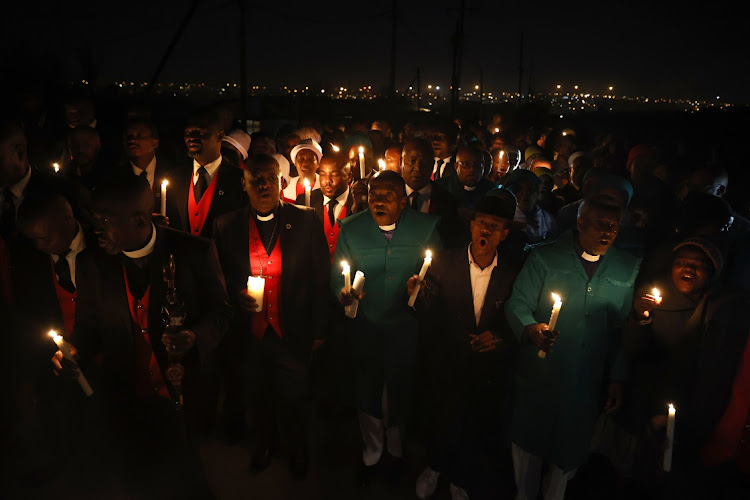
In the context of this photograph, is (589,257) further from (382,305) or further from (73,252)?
(73,252)

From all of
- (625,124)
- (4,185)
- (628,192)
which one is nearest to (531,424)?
(628,192)

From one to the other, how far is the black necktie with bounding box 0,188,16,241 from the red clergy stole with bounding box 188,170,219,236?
1363 millimetres

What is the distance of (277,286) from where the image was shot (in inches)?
141

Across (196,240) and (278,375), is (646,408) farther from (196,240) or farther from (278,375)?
(196,240)

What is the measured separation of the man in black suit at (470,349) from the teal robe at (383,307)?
0.34 metres

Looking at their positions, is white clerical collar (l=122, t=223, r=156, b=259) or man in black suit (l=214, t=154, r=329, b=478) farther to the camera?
man in black suit (l=214, t=154, r=329, b=478)

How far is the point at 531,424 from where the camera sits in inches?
125

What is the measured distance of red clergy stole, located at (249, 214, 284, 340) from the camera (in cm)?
353

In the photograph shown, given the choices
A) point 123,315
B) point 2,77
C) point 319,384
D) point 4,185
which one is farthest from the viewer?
point 2,77

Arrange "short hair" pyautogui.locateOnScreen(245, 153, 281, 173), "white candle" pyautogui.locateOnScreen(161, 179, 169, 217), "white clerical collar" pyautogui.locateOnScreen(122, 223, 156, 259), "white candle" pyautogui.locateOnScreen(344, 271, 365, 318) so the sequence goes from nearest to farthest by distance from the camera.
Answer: "white clerical collar" pyautogui.locateOnScreen(122, 223, 156, 259), "white candle" pyautogui.locateOnScreen(344, 271, 365, 318), "short hair" pyautogui.locateOnScreen(245, 153, 281, 173), "white candle" pyautogui.locateOnScreen(161, 179, 169, 217)

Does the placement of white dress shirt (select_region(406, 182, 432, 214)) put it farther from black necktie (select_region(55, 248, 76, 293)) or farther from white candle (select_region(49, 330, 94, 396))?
white candle (select_region(49, 330, 94, 396))

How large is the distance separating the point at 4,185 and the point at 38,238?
4.50ft

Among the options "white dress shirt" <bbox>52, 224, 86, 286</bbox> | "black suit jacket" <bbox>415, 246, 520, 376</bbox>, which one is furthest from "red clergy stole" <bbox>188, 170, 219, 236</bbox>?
"black suit jacket" <bbox>415, 246, 520, 376</bbox>

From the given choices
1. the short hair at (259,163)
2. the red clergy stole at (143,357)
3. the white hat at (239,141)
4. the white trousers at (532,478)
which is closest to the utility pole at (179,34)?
the white hat at (239,141)
